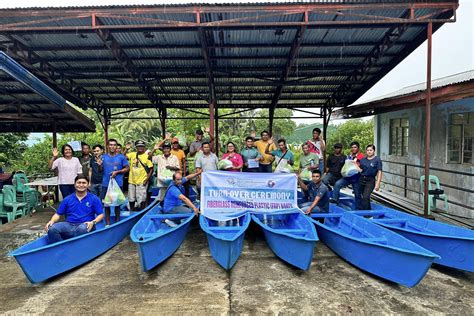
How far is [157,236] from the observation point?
4.38 m

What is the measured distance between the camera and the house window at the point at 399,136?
998 cm

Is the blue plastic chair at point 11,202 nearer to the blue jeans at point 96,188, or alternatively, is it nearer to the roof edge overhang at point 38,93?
the roof edge overhang at point 38,93

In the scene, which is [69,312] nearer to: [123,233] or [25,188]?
[123,233]

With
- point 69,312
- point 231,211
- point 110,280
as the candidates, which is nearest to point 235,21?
point 231,211

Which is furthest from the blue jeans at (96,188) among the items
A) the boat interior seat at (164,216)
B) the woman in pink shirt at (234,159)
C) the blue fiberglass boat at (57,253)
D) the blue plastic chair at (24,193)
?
the blue plastic chair at (24,193)

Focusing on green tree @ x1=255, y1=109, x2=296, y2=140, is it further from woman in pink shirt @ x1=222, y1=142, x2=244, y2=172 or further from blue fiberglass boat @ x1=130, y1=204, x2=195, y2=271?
blue fiberglass boat @ x1=130, y1=204, x2=195, y2=271

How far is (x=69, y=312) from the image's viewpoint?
11.5ft

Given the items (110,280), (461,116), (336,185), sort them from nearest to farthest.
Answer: (110,280) → (336,185) → (461,116)

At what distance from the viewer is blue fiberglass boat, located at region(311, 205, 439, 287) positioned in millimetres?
3711

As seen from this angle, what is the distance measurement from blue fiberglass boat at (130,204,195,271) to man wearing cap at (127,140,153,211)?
508 millimetres

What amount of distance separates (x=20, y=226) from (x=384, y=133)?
1119cm

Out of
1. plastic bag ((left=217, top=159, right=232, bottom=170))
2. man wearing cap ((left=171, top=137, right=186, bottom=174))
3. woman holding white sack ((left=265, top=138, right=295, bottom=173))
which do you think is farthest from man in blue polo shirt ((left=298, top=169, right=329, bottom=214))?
man wearing cap ((left=171, top=137, right=186, bottom=174))

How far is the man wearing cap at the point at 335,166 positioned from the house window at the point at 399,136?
13.4 feet

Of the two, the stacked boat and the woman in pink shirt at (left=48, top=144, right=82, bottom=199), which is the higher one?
the woman in pink shirt at (left=48, top=144, right=82, bottom=199)
